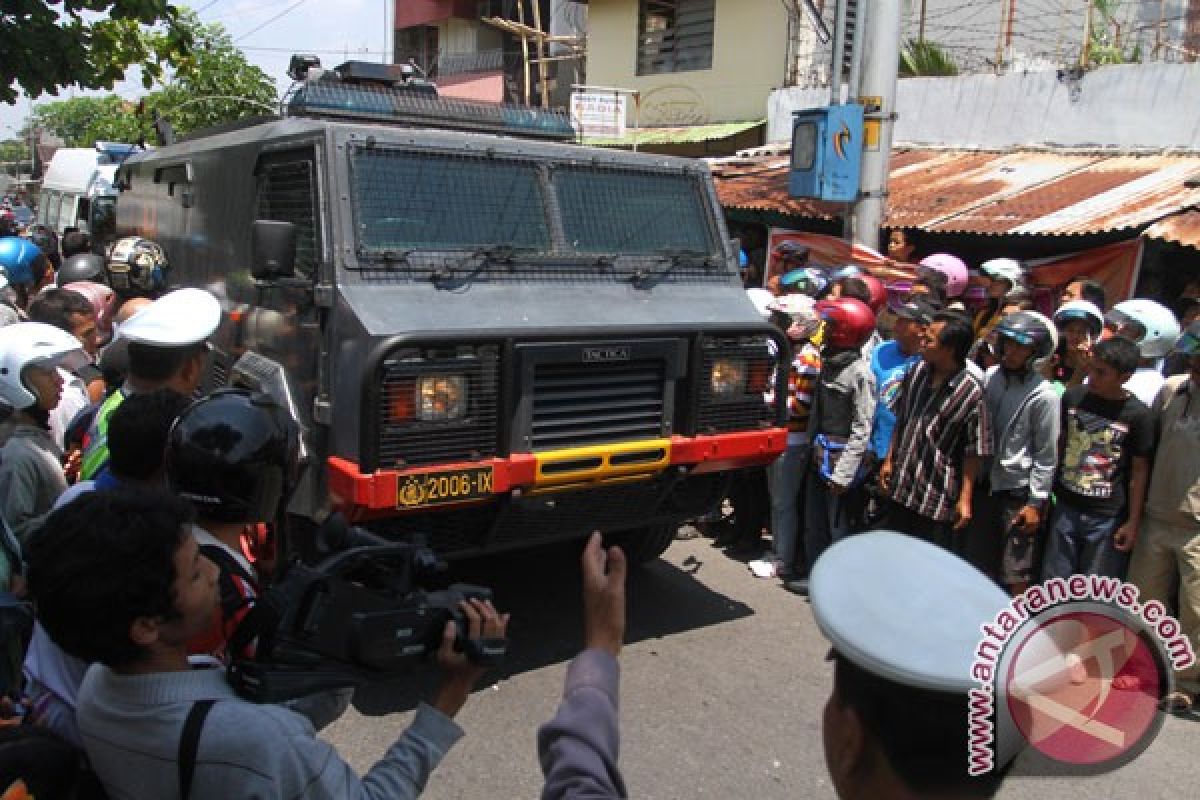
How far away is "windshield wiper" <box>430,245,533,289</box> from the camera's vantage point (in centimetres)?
392

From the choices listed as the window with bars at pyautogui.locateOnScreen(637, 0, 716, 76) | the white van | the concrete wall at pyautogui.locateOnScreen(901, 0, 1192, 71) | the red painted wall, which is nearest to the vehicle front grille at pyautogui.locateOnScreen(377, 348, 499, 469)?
the concrete wall at pyautogui.locateOnScreen(901, 0, 1192, 71)

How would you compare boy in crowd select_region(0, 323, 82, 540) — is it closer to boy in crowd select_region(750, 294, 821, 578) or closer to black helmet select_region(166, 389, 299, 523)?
black helmet select_region(166, 389, 299, 523)

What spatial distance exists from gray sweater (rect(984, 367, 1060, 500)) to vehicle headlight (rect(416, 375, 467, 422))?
263 cm

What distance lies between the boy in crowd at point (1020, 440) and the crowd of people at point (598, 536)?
1cm

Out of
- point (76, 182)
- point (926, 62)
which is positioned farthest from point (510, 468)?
point (76, 182)

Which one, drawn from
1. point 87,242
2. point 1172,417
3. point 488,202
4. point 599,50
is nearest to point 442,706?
point 488,202

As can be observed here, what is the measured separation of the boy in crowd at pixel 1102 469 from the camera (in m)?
4.10

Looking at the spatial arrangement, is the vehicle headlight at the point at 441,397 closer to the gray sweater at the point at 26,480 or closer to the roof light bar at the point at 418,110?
the gray sweater at the point at 26,480

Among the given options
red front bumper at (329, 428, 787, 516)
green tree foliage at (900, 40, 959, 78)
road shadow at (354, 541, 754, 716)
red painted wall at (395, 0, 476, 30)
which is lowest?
road shadow at (354, 541, 754, 716)

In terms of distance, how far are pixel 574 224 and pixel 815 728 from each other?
2.49 metres

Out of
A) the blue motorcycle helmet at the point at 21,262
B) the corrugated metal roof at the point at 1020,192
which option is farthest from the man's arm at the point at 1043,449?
the blue motorcycle helmet at the point at 21,262

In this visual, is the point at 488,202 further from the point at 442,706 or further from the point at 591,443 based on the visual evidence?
the point at 442,706

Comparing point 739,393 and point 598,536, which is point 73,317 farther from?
point 598,536

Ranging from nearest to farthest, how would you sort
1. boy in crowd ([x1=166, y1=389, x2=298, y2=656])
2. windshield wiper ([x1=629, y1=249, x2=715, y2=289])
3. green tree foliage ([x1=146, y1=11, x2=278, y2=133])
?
boy in crowd ([x1=166, y1=389, x2=298, y2=656]) < windshield wiper ([x1=629, y1=249, x2=715, y2=289]) < green tree foliage ([x1=146, y1=11, x2=278, y2=133])
